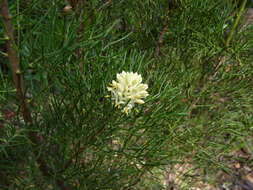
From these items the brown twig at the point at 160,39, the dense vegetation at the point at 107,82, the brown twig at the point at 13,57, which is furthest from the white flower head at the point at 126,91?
the brown twig at the point at 160,39

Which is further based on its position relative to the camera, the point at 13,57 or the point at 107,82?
the point at 107,82

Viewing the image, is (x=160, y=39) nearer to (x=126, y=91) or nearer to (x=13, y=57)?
(x=126, y=91)

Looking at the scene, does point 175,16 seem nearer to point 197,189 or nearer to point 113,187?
point 113,187

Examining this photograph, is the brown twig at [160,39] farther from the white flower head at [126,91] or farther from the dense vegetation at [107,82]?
the white flower head at [126,91]

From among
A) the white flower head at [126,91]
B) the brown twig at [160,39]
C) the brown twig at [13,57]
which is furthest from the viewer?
the brown twig at [160,39]

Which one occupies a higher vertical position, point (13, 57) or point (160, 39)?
point (160, 39)

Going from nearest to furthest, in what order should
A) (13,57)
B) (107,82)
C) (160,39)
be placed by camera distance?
1. (13,57)
2. (107,82)
3. (160,39)

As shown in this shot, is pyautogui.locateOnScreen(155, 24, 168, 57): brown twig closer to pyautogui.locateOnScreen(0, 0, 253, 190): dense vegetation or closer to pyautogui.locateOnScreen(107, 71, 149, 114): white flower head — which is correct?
pyautogui.locateOnScreen(0, 0, 253, 190): dense vegetation

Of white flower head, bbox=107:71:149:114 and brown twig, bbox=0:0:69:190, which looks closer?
brown twig, bbox=0:0:69:190

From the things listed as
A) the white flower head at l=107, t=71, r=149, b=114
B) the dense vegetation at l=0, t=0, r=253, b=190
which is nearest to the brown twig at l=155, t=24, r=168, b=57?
the dense vegetation at l=0, t=0, r=253, b=190

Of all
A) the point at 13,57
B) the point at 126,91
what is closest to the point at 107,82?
the point at 126,91
